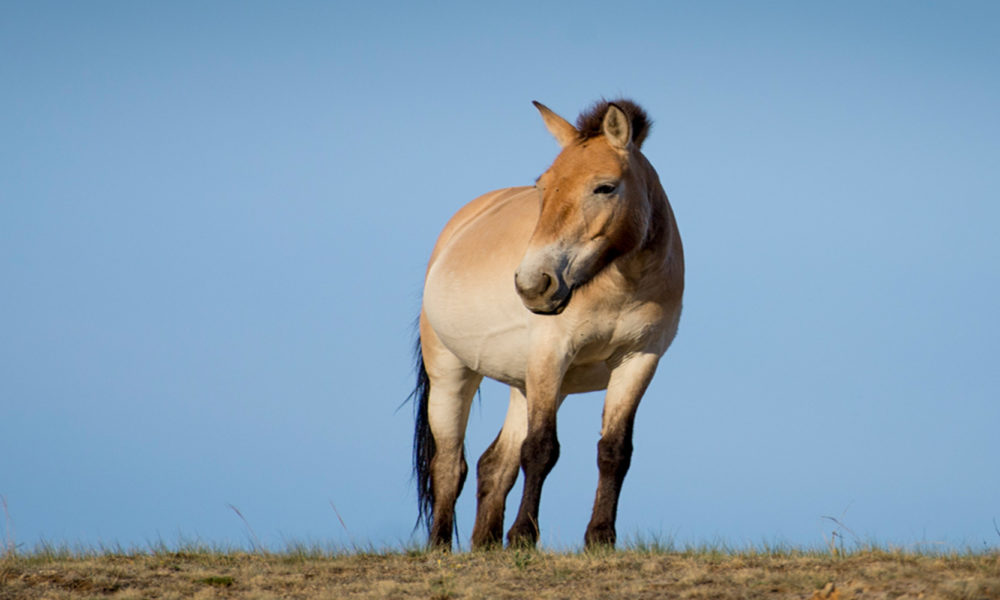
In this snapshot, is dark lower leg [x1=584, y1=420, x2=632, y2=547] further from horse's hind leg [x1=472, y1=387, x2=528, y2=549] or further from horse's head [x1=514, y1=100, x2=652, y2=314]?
horse's hind leg [x1=472, y1=387, x2=528, y2=549]

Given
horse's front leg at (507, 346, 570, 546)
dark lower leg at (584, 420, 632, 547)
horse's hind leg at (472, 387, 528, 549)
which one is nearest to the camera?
dark lower leg at (584, 420, 632, 547)

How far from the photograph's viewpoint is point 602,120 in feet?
25.7

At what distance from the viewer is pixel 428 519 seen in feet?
33.8

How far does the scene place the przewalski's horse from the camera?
7.21 meters

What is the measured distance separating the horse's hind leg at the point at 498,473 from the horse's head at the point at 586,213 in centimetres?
251

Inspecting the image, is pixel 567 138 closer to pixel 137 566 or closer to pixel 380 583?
pixel 380 583

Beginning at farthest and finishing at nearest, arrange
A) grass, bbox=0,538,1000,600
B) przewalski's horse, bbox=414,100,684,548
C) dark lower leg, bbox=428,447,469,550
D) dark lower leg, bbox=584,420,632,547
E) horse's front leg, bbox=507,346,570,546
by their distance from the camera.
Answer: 1. dark lower leg, bbox=428,447,469,550
2. horse's front leg, bbox=507,346,570,546
3. dark lower leg, bbox=584,420,632,547
4. przewalski's horse, bbox=414,100,684,548
5. grass, bbox=0,538,1000,600

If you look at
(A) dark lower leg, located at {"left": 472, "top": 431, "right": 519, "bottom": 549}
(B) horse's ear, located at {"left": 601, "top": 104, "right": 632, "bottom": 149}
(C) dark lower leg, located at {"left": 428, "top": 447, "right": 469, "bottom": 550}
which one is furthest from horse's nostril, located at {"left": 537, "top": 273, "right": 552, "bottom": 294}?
(C) dark lower leg, located at {"left": 428, "top": 447, "right": 469, "bottom": 550}

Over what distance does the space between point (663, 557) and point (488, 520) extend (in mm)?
2781

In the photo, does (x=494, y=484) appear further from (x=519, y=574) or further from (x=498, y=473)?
(x=519, y=574)

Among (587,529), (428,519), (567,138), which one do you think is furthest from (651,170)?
(428,519)

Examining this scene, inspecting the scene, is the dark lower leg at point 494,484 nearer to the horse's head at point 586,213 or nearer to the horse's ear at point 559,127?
the horse's head at point 586,213

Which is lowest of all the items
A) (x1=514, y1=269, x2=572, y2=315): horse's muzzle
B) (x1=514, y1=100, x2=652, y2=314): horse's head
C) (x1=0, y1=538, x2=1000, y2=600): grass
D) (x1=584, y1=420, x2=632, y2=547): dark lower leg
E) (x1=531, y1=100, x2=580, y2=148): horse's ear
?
(x1=0, y1=538, x2=1000, y2=600): grass

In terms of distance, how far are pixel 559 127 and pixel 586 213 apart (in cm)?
108
